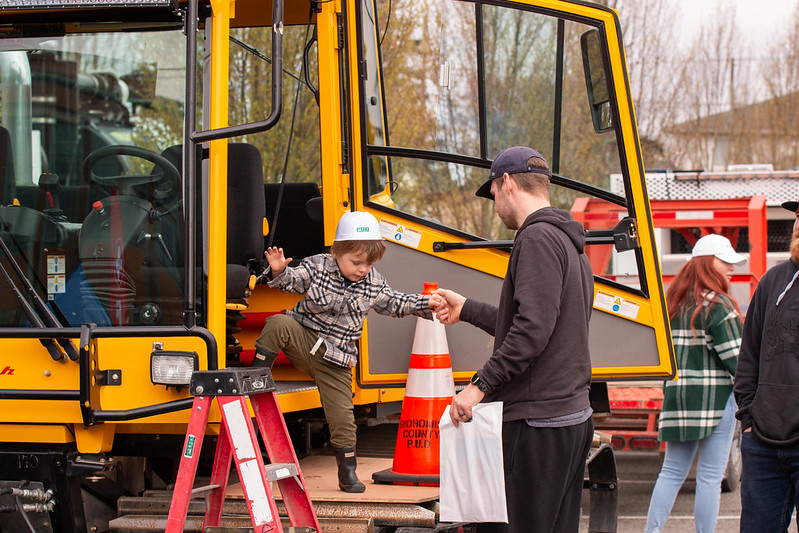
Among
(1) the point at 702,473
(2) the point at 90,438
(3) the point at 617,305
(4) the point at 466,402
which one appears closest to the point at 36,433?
(2) the point at 90,438

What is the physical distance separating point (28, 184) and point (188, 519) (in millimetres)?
1448

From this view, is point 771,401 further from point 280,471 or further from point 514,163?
point 280,471

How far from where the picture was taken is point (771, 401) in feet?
11.3

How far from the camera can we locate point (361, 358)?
155 inches

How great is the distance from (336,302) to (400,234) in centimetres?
46

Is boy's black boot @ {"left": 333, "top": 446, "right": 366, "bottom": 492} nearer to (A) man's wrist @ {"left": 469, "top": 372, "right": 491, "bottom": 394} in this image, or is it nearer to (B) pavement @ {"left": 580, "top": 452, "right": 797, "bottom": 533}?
(A) man's wrist @ {"left": 469, "top": 372, "right": 491, "bottom": 394}

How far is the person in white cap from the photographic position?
4.90 meters

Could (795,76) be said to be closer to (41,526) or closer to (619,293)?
(619,293)

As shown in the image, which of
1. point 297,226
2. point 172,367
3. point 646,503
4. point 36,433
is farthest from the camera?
point 646,503

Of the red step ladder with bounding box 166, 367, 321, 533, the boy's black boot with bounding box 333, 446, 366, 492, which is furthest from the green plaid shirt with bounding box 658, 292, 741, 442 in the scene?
the red step ladder with bounding box 166, 367, 321, 533

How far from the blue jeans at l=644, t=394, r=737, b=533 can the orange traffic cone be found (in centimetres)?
183

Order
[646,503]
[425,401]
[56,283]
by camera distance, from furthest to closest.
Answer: [646,503]
[425,401]
[56,283]

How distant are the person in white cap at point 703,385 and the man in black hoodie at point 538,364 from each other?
2154 millimetres

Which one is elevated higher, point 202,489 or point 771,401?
point 771,401
